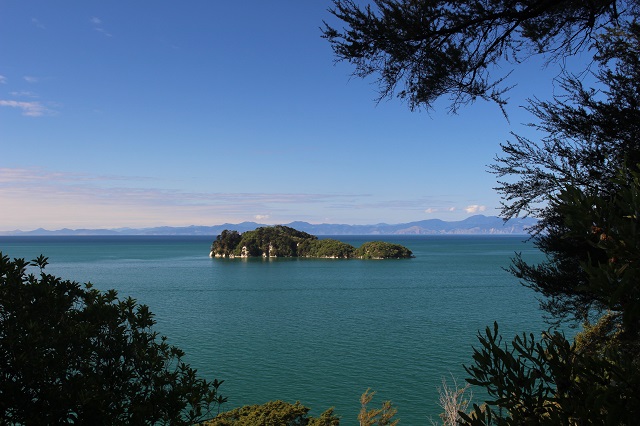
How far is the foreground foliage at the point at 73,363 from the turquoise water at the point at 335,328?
13.5 metres

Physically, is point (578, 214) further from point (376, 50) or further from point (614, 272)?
point (376, 50)

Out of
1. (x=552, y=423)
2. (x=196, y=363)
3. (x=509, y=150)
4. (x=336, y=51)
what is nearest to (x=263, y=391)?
(x=196, y=363)

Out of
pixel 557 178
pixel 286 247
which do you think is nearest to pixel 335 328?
pixel 557 178

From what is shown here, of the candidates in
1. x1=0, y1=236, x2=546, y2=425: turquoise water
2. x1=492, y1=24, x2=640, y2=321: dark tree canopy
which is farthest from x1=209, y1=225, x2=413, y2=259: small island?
x1=492, y1=24, x2=640, y2=321: dark tree canopy

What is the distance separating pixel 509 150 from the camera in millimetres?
8688

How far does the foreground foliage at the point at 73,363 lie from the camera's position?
16.8 feet

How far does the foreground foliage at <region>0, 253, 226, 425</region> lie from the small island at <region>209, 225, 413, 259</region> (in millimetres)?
108520

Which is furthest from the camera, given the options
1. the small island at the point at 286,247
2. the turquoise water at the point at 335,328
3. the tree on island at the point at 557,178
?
the small island at the point at 286,247

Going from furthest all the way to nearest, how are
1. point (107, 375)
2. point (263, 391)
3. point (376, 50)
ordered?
1. point (263, 391)
2. point (376, 50)
3. point (107, 375)

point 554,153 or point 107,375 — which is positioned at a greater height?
point 554,153

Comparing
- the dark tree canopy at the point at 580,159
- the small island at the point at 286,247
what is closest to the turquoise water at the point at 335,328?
the dark tree canopy at the point at 580,159

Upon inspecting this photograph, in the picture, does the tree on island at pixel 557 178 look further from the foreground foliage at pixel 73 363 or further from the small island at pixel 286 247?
the small island at pixel 286 247

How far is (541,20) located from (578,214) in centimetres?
520

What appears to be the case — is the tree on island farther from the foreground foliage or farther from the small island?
the small island
